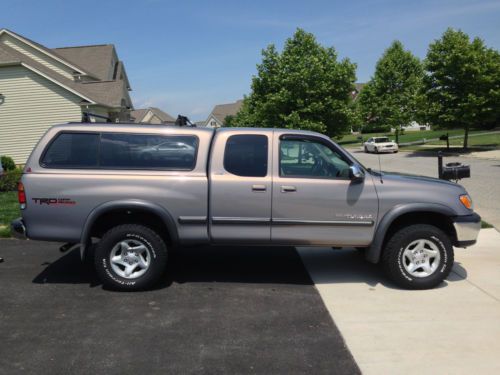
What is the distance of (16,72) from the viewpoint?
20.6m

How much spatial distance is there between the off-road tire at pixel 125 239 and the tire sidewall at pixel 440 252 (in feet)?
8.80

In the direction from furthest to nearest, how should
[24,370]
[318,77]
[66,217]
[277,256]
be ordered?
[318,77] → [277,256] → [66,217] → [24,370]

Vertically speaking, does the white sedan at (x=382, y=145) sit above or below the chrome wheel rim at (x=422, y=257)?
above

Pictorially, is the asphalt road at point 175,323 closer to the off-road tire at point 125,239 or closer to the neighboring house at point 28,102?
the off-road tire at point 125,239

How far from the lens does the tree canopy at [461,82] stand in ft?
90.3

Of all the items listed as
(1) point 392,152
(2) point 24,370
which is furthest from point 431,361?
(1) point 392,152

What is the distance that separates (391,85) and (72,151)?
1963 inches

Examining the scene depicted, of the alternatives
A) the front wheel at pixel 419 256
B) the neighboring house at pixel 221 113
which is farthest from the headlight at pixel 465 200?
the neighboring house at pixel 221 113

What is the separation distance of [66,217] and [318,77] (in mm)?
22800

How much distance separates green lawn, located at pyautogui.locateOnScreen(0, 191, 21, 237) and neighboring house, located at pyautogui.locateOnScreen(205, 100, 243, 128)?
71.8 metres

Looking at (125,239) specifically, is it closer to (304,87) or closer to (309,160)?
(309,160)

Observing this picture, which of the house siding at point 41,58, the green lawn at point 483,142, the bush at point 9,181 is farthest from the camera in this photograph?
the green lawn at point 483,142

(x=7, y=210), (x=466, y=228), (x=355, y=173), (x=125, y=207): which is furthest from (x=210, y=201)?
(x=7, y=210)

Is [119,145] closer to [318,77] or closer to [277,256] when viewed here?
[277,256]
